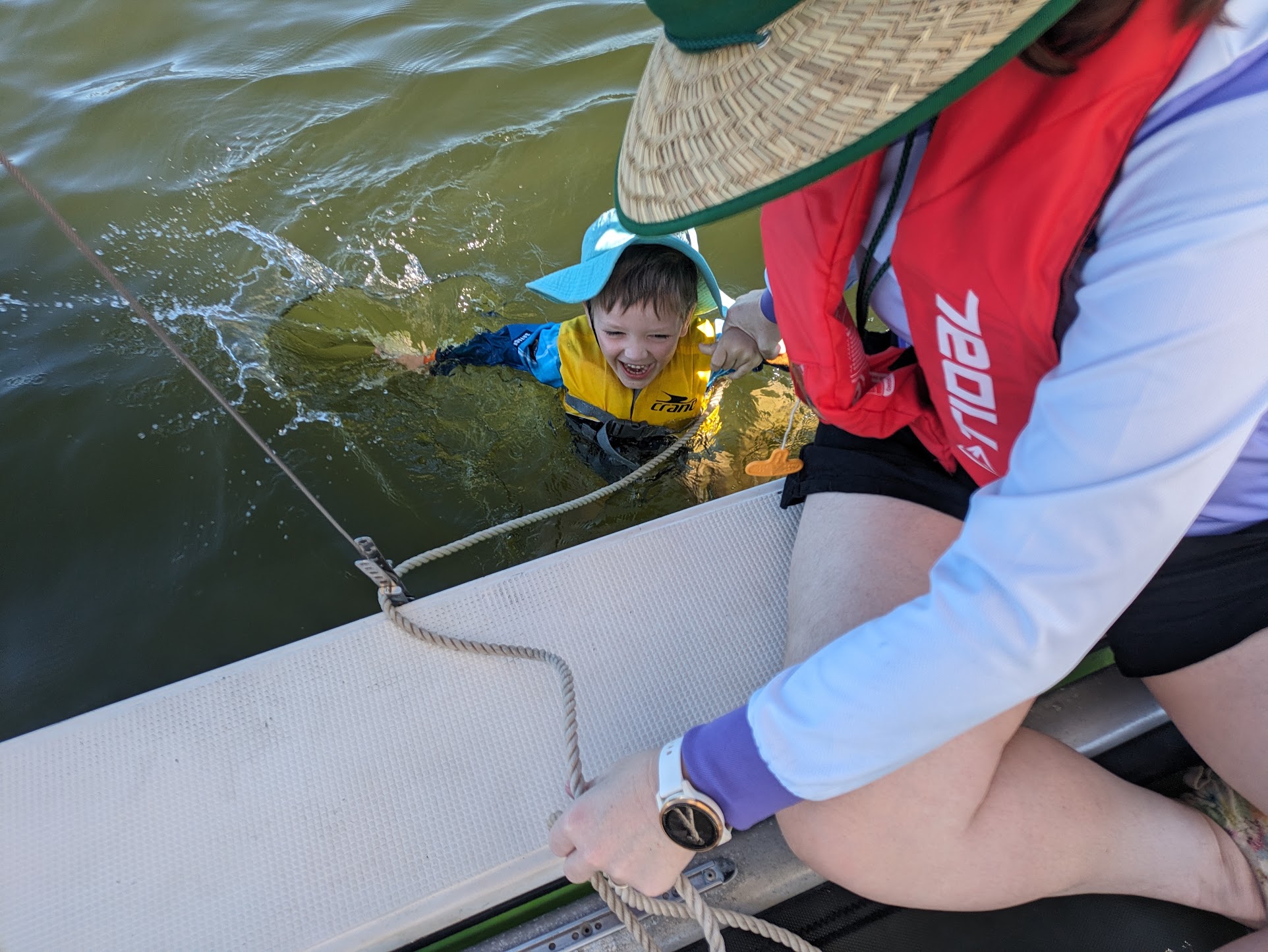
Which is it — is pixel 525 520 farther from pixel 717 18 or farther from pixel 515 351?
pixel 717 18

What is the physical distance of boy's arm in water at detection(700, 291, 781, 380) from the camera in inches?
75.6

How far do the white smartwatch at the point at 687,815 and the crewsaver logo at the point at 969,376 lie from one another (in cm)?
64

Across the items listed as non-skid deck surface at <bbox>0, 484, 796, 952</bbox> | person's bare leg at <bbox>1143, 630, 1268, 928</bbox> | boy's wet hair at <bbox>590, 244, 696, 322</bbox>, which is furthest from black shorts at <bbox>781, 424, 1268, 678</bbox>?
boy's wet hair at <bbox>590, 244, 696, 322</bbox>

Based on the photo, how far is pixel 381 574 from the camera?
145 centimetres

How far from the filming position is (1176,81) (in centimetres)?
72

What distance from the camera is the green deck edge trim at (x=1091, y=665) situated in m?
1.42

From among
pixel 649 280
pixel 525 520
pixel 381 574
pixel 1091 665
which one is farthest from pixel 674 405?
pixel 1091 665

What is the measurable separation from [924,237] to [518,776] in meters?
1.03

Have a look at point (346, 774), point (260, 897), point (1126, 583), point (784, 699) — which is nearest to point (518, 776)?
point (346, 774)

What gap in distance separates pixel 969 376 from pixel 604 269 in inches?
46.0

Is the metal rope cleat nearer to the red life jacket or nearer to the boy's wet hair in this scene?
the red life jacket

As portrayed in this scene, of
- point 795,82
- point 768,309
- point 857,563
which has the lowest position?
point 857,563

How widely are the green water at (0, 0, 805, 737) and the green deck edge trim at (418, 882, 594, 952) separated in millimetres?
1064

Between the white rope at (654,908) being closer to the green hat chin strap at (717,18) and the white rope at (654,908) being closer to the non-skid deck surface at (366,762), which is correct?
the non-skid deck surface at (366,762)
